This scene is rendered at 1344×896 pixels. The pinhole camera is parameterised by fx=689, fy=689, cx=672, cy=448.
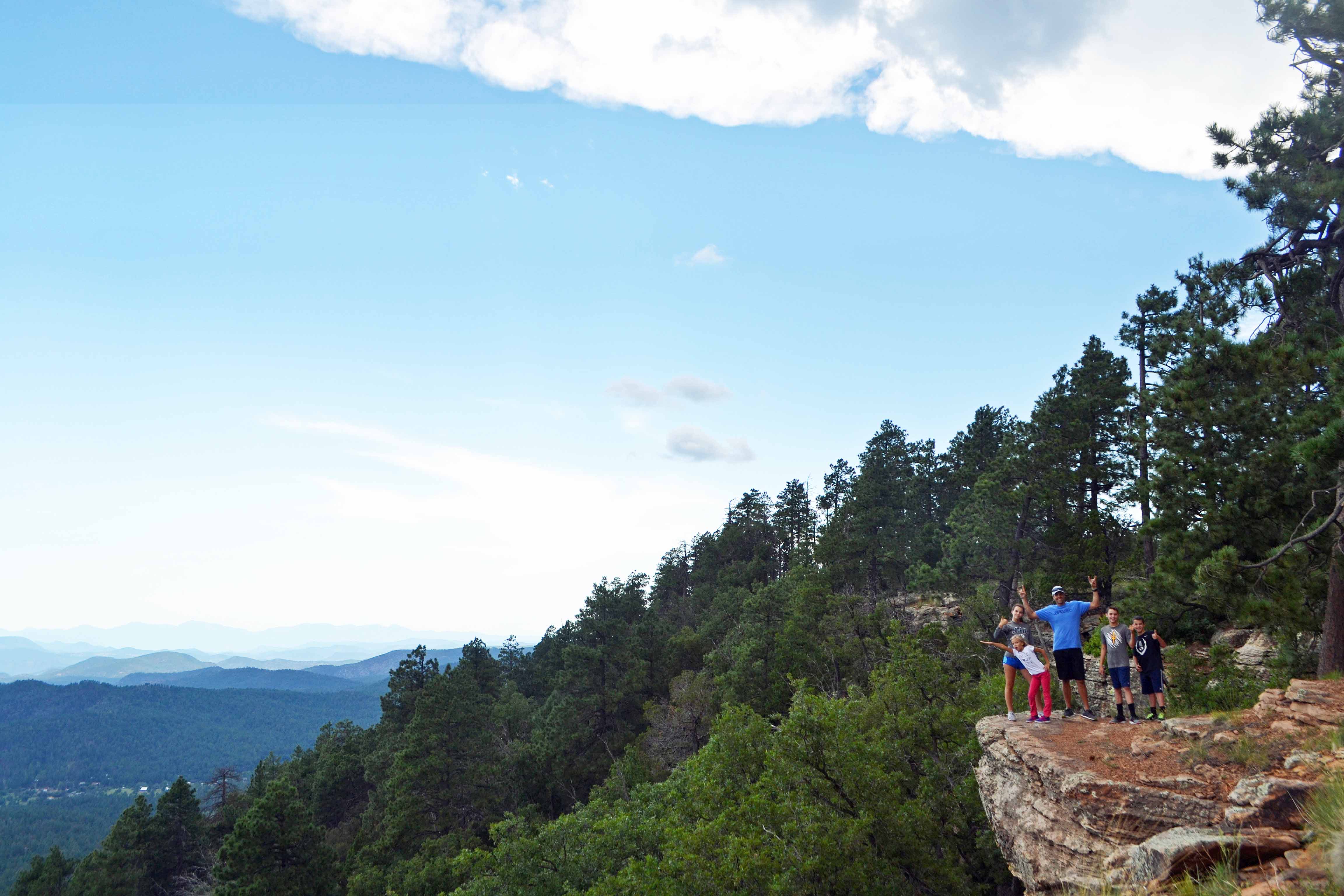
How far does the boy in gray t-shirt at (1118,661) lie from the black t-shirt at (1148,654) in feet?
0.71

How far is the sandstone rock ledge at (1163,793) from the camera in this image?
5.87 metres

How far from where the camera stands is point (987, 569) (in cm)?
3353

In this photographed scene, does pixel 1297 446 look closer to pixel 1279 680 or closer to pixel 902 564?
pixel 1279 680

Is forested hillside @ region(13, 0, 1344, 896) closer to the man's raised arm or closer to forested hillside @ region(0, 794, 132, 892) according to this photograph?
the man's raised arm

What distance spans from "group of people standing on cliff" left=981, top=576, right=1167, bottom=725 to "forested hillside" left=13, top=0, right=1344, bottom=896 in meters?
1.83

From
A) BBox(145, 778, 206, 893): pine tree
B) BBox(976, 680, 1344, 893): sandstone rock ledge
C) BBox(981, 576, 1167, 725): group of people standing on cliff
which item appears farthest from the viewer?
BBox(145, 778, 206, 893): pine tree

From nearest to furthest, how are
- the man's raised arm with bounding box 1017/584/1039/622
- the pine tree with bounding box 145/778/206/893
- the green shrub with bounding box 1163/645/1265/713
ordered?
the man's raised arm with bounding box 1017/584/1039/622
the green shrub with bounding box 1163/645/1265/713
the pine tree with bounding box 145/778/206/893

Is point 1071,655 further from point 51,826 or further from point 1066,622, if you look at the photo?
point 51,826

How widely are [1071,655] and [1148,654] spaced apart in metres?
1.85

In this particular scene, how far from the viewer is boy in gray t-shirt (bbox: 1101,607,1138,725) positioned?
1052 centimetres

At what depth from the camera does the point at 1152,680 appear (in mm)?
11422

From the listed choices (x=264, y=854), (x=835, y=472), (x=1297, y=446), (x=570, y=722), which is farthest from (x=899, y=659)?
(x=835, y=472)

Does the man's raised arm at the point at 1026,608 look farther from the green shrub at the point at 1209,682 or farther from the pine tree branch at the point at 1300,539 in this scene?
the green shrub at the point at 1209,682

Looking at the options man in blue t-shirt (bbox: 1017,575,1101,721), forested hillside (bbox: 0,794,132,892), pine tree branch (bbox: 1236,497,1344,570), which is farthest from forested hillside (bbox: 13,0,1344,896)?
forested hillside (bbox: 0,794,132,892)
